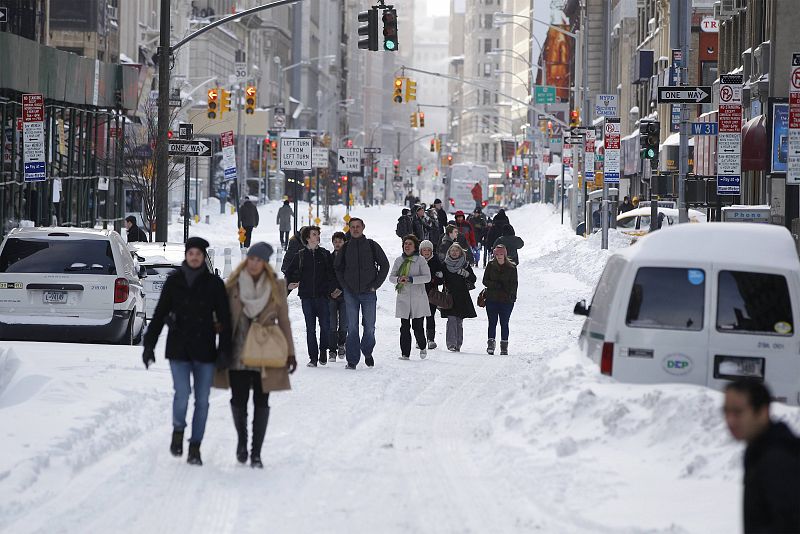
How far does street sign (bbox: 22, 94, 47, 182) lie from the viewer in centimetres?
2445

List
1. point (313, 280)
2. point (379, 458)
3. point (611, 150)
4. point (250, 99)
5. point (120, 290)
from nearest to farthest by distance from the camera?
point (379, 458), point (313, 280), point (120, 290), point (611, 150), point (250, 99)

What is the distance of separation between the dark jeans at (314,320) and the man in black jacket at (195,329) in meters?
6.91

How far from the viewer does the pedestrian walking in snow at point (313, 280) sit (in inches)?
721

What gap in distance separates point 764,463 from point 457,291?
15847 millimetres

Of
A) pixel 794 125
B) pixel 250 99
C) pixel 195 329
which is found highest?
pixel 250 99

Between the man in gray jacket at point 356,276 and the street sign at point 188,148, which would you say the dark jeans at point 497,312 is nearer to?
the man in gray jacket at point 356,276

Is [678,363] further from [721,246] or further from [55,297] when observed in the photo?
[55,297]

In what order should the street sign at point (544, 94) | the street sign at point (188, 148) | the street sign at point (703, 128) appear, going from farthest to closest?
the street sign at point (544, 94) < the street sign at point (188, 148) < the street sign at point (703, 128)

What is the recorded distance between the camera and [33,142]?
80.6 feet

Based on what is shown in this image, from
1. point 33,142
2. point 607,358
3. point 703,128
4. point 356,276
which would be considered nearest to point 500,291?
point 356,276

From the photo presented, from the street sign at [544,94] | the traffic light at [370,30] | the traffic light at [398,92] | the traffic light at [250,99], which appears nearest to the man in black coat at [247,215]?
the traffic light at [398,92]

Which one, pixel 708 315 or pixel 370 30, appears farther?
pixel 370 30

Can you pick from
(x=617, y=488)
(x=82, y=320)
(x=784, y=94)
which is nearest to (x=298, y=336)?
(x=82, y=320)

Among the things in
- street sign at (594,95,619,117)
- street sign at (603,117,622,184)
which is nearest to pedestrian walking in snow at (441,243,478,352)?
street sign at (603,117,622,184)
